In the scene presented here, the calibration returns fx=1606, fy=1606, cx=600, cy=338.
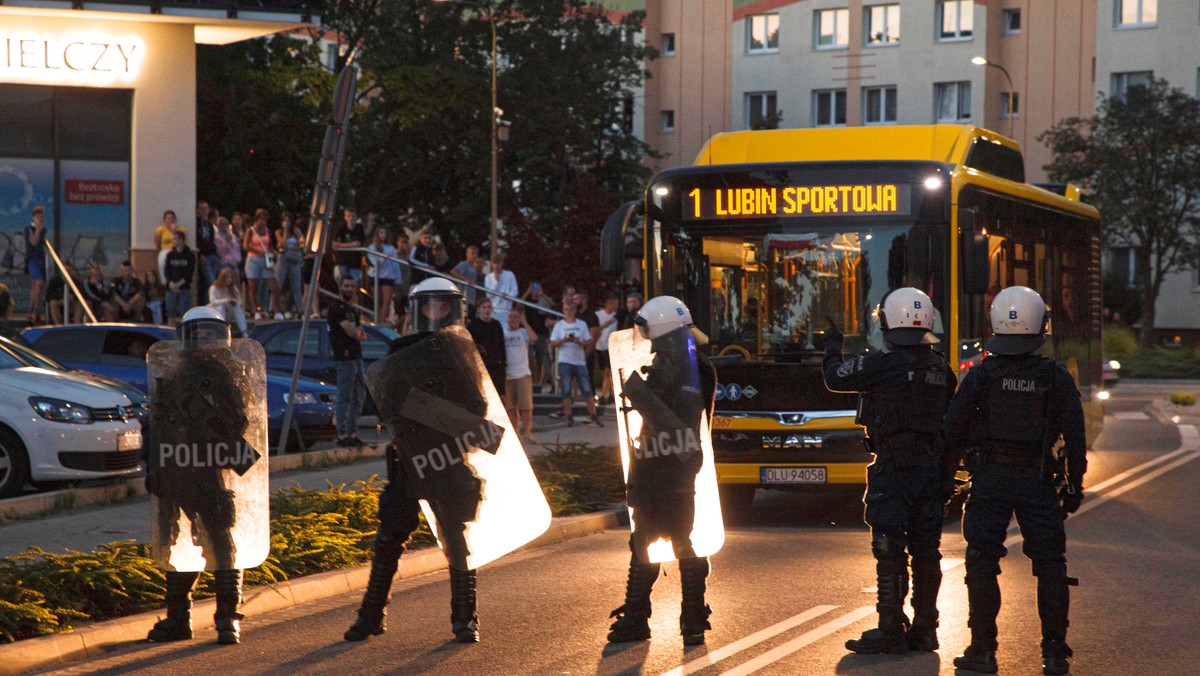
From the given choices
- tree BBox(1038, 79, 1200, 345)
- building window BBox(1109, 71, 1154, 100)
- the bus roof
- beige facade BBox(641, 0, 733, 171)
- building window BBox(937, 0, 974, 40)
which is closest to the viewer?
the bus roof

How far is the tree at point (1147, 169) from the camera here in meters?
48.3

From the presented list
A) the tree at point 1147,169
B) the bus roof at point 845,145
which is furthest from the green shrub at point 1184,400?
the bus roof at point 845,145

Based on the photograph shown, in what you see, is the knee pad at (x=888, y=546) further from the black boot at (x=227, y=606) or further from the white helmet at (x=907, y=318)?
the black boot at (x=227, y=606)

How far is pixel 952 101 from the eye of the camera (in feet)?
194

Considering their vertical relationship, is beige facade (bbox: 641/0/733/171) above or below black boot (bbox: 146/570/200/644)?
above

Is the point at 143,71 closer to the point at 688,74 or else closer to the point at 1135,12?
the point at 688,74

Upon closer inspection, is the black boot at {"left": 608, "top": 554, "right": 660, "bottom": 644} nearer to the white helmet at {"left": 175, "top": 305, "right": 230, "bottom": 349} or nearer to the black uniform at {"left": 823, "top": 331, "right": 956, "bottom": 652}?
the black uniform at {"left": 823, "top": 331, "right": 956, "bottom": 652}

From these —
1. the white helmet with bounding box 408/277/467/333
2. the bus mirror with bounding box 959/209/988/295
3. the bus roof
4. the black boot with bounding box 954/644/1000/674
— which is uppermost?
the bus roof

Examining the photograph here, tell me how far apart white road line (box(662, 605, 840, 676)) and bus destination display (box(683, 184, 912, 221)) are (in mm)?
4594

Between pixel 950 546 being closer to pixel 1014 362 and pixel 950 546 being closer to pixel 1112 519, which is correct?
pixel 1112 519

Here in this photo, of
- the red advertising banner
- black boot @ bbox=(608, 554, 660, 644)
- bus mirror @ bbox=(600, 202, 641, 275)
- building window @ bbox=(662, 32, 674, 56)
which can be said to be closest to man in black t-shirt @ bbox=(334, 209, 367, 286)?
the red advertising banner

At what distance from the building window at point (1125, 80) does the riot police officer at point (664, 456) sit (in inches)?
1990

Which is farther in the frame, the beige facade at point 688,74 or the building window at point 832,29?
the beige facade at point 688,74

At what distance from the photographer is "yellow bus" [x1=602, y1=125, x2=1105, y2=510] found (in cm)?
1248
